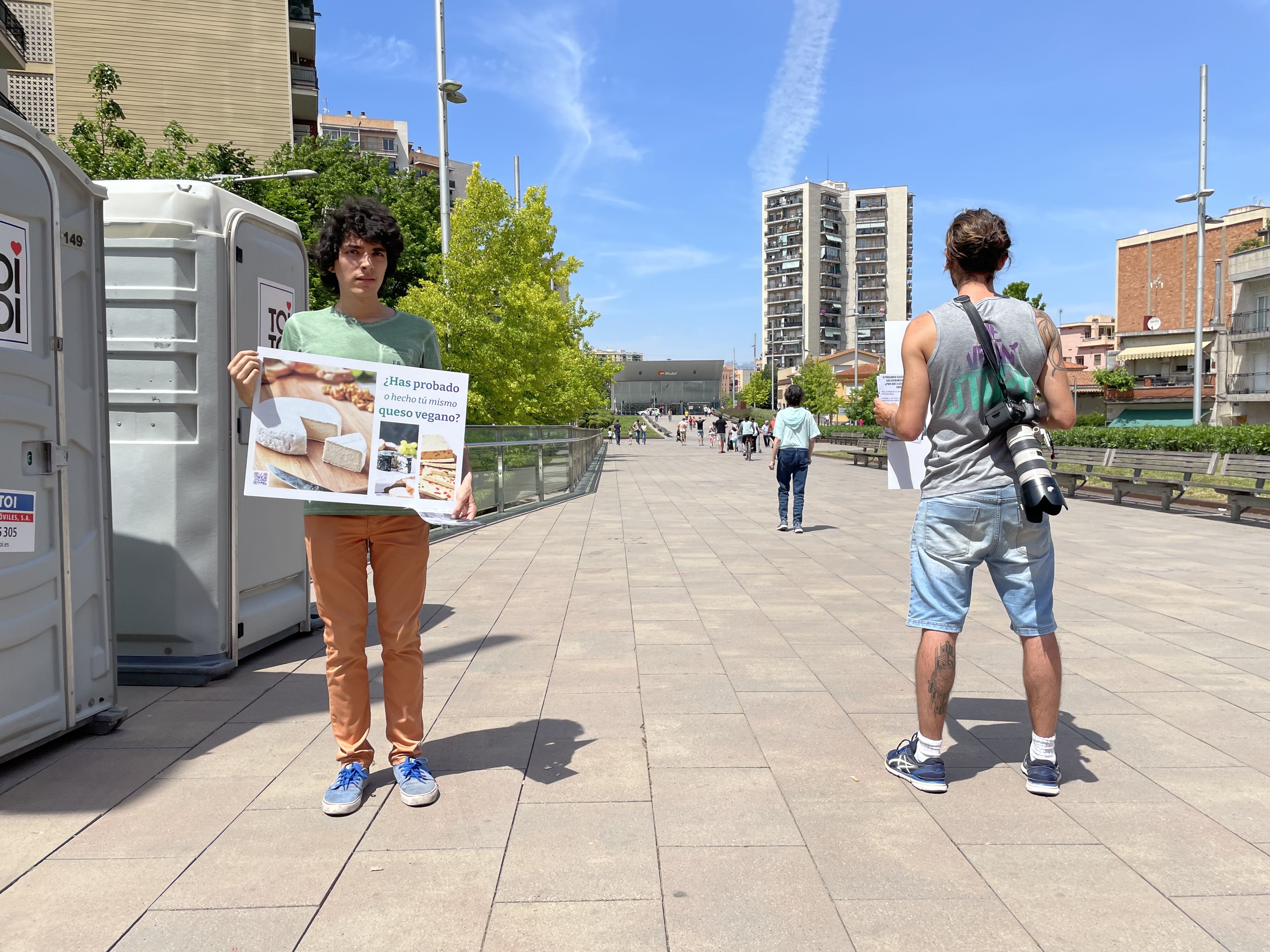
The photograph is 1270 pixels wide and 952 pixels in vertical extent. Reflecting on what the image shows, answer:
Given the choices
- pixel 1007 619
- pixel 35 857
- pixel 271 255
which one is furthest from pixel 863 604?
pixel 35 857

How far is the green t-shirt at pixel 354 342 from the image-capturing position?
3.11 metres

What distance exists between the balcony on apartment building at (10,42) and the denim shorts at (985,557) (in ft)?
79.0

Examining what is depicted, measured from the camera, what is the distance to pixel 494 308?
74.2 feet

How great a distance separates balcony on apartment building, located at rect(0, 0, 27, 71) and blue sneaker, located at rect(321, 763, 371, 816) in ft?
76.2

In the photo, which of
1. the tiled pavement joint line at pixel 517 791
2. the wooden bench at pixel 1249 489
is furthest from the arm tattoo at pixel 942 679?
the wooden bench at pixel 1249 489

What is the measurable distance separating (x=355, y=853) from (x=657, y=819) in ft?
3.06

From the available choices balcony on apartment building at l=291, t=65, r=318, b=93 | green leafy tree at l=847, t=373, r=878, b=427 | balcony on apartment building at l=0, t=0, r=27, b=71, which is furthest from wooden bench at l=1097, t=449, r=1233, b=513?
green leafy tree at l=847, t=373, r=878, b=427

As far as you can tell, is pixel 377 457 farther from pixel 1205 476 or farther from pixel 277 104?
pixel 277 104

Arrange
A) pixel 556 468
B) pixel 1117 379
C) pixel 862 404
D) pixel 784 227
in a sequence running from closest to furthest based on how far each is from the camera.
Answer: pixel 556 468
pixel 1117 379
pixel 862 404
pixel 784 227

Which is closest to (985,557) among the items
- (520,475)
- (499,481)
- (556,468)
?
(499,481)

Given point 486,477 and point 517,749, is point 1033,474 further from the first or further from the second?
point 486,477

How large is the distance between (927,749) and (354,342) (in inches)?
94.7

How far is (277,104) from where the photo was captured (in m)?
37.0

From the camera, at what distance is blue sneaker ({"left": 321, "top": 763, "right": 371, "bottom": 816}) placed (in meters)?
3.10
